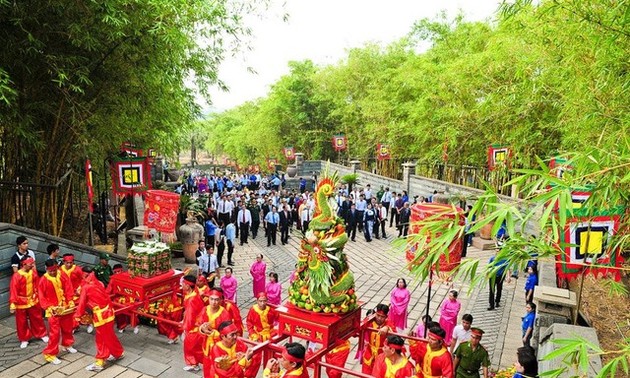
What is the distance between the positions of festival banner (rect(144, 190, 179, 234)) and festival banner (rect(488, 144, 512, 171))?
9.01 m

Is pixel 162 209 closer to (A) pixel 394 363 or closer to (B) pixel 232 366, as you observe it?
(B) pixel 232 366

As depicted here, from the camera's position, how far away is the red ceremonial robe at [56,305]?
6266 millimetres

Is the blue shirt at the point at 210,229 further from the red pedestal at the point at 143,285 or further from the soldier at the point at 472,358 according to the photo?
the soldier at the point at 472,358

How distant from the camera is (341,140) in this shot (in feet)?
84.4

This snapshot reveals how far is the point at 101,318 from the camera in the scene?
6262 mm

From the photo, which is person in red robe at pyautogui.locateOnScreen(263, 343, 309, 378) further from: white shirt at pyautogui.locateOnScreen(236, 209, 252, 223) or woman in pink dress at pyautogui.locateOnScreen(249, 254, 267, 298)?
white shirt at pyautogui.locateOnScreen(236, 209, 252, 223)

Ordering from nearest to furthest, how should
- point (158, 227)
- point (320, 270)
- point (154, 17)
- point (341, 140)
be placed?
point (320, 270) < point (154, 17) < point (158, 227) < point (341, 140)

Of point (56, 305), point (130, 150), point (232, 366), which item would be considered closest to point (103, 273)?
point (56, 305)

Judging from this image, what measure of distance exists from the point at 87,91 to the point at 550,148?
448 inches

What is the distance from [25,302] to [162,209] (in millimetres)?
3119

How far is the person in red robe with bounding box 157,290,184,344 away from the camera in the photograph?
24.0 ft

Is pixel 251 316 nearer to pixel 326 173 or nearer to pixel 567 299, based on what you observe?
pixel 326 173

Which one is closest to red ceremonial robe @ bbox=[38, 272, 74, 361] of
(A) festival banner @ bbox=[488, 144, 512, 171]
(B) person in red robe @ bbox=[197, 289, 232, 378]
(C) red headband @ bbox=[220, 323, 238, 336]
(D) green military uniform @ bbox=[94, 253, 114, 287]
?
(D) green military uniform @ bbox=[94, 253, 114, 287]

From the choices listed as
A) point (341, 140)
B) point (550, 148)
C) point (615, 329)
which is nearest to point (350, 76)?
point (341, 140)
